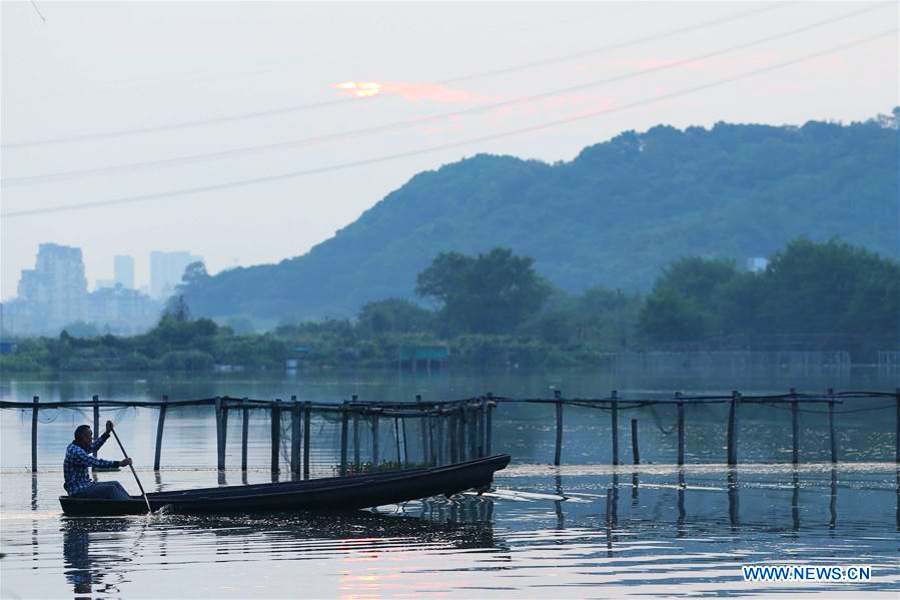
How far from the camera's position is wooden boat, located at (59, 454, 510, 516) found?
1029 inches

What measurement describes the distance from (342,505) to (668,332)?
119888mm

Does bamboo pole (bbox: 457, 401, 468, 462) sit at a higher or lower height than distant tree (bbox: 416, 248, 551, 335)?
lower

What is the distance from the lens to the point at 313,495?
86.7 feet

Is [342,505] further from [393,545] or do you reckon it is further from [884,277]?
[884,277]

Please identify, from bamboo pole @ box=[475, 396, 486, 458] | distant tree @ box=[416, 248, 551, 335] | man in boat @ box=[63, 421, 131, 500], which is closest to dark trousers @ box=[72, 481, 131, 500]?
man in boat @ box=[63, 421, 131, 500]

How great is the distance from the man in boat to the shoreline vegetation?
362 feet

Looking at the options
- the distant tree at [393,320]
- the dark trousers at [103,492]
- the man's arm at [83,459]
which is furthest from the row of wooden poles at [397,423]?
the distant tree at [393,320]

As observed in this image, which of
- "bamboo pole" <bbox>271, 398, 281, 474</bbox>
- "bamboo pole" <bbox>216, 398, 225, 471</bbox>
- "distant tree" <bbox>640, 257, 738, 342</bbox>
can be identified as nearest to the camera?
"bamboo pole" <bbox>271, 398, 281, 474</bbox>

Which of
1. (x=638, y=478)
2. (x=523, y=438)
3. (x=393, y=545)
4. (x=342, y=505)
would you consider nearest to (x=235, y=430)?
(x=523, y=438)

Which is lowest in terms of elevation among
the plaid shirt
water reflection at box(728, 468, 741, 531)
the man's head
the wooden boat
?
water reflection at box(728, 468, 741, 531)

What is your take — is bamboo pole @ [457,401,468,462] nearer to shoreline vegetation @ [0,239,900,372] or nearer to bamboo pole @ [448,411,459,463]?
bamboo pole @ [448,411,459,463]

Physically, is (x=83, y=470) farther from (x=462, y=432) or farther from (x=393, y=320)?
(x=393, y=320)

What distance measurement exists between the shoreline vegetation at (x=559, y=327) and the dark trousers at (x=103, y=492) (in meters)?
110

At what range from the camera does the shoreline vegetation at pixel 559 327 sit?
13538 cm
